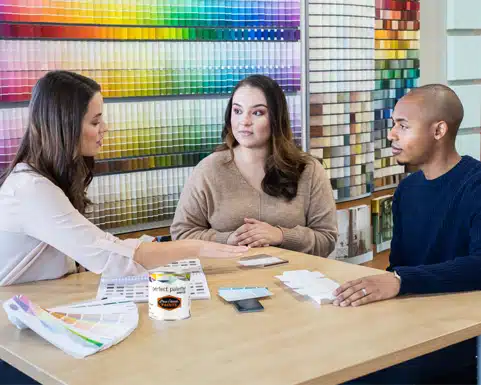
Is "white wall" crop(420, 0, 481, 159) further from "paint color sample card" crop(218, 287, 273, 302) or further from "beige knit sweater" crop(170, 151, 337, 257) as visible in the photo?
"paint color sample card" crop(218, 287, 273, 302)

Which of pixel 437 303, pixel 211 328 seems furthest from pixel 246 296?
pixel 437 303

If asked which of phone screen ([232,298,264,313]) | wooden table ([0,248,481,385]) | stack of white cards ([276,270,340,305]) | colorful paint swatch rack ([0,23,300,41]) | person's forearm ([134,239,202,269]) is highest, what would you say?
colorful paint swatch rack ([0,23,300,41])

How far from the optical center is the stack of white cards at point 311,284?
238 centimetres

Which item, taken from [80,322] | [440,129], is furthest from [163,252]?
[440,129]

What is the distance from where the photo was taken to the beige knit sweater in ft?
11.7

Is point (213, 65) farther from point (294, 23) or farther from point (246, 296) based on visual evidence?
point (246, 296)

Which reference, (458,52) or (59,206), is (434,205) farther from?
(458,52)

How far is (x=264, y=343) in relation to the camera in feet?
6.57

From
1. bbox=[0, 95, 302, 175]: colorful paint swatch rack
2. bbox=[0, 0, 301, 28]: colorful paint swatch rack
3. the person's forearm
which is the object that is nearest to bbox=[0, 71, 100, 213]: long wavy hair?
the person's forearm

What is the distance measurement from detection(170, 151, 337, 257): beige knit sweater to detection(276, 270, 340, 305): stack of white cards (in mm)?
816

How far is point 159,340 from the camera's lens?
80.4 inches

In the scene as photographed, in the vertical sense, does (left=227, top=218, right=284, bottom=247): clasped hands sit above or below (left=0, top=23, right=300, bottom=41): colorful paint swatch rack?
below

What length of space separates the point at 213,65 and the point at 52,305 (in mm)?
2242

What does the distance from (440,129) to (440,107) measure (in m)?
0.08
